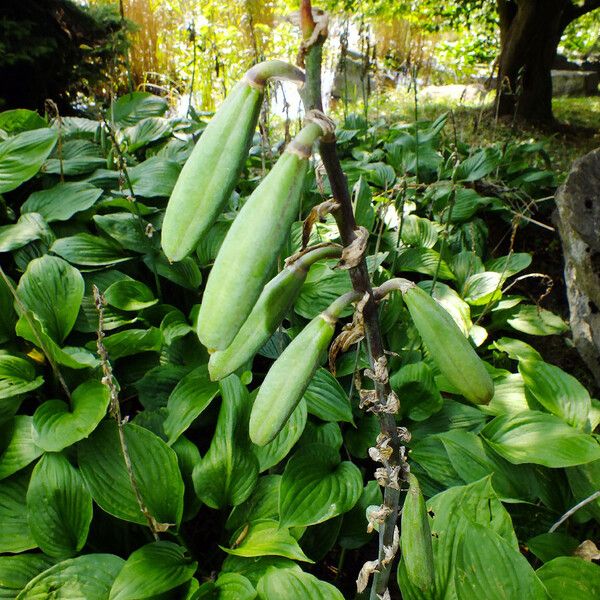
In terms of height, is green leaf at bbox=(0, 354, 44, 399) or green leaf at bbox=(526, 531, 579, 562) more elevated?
green leaf at bbox=(0, 354, 44, 399)

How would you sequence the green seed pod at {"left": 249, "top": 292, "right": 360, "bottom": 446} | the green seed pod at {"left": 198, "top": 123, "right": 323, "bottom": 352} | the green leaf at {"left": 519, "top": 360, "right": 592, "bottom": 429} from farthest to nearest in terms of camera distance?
the green leaf at {"left": 519, "top": 360, "right": 592, "bottom": 429} < the green seed pod at {"left": 249, "top": 292, "right": 360, "bottom": 446} < the green seed pod at {"left": 198, "top": 123, "right": 323, "bottom": 352}

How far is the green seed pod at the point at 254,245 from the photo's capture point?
0.43m

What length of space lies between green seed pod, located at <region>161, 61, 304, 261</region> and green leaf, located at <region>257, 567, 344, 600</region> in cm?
91

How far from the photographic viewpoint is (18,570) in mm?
1269

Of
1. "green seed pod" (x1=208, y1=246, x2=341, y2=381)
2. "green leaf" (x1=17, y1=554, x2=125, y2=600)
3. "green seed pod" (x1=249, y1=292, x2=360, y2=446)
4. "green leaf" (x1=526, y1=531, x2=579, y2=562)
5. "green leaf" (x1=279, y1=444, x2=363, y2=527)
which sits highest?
"green seed pod" (x1=208, y1=246, x2=341, y2=381)

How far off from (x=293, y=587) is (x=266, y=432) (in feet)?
2.42

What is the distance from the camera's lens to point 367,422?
1.66 meters

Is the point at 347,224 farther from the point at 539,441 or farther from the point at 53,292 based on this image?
the point at 53,292

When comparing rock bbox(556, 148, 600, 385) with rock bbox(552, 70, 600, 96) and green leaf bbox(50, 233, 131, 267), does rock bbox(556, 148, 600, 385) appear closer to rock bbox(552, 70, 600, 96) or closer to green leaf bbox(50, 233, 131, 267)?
green leaf bbox(50, 233, 131, 267)

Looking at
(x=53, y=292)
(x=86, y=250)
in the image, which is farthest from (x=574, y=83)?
(x=53, y=292)

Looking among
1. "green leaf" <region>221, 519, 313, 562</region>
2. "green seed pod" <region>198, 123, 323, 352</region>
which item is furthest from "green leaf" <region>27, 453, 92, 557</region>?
"green seed pod" <region>198, 123, 323, 352</region>

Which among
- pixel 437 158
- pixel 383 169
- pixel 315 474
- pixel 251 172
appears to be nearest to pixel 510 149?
pixel 437 158

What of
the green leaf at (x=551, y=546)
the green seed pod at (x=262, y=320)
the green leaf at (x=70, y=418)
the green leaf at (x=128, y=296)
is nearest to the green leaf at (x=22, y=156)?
the green leaf at (x=128, y=296)

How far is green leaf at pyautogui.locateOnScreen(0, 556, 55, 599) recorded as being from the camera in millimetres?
1232
